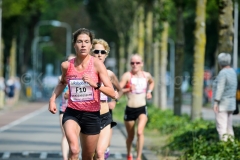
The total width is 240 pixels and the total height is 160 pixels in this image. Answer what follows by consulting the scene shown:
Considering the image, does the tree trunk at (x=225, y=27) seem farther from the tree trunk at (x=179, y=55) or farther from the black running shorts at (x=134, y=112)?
the tree trunk at (x=179, y=55)

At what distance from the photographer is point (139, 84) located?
45.3ft

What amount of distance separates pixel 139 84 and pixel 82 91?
5.34m

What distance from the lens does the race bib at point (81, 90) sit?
852cm

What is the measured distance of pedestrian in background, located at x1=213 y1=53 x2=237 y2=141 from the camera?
41.1 feet

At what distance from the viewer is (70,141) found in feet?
28.0

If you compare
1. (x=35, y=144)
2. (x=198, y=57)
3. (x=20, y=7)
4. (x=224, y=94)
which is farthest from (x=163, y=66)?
(x=20, y=7)

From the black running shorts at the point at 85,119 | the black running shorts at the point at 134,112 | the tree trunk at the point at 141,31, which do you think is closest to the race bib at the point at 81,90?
the black running shorts at the point at 85,119

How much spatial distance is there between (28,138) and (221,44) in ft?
23.3

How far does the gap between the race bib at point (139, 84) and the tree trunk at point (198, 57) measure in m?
5.35

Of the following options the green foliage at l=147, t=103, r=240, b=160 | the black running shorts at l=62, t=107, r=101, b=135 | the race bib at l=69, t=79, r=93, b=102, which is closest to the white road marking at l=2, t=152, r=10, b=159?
the green foliage at l=147, t=103, r=240, b=160

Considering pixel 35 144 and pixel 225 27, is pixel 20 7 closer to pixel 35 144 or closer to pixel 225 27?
pixel 35 144

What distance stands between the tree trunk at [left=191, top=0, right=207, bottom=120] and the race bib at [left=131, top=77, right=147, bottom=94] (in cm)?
535

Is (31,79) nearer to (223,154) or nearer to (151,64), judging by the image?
(151,64)

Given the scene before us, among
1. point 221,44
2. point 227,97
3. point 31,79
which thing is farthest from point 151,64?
point 31,79
